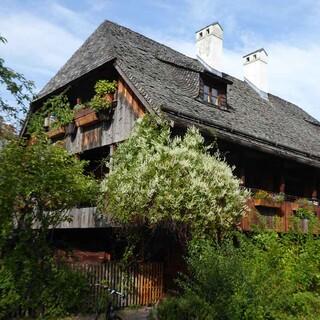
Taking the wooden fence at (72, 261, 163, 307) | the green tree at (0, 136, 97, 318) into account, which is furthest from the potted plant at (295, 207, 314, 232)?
the green tree at (0, 136, 97, 318)

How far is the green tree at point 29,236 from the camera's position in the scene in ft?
19.5

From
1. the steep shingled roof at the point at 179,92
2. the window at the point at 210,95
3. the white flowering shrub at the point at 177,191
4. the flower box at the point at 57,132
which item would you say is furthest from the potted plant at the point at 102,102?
the white flowering shrub at the point at 177,191

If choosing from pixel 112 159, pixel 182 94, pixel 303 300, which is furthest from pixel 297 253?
pixel 182 94

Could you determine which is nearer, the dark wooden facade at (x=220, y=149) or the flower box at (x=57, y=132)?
the dark wooden facade at (x=220, y=149)

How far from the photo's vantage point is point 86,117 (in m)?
16.0

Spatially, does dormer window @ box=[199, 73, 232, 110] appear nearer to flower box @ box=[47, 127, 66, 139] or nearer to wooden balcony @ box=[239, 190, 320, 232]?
wooden balcony @ box=[239, 190, 320, 232]

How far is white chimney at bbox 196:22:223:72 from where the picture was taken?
842 inches

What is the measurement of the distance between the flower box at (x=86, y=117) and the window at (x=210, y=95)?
12.4 feet

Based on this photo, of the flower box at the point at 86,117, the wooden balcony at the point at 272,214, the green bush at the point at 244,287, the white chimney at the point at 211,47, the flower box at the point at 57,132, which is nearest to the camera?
the green bush at the point at 244,287

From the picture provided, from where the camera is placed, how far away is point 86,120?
52.7 feet

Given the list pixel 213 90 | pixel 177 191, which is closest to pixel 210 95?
pixel 213 90

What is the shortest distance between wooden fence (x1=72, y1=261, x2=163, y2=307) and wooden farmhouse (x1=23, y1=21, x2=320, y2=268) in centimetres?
126

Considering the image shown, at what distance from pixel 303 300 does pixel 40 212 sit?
5.28 metres

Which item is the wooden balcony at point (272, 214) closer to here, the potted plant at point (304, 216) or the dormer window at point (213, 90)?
the potted plant at point (304, 216)
